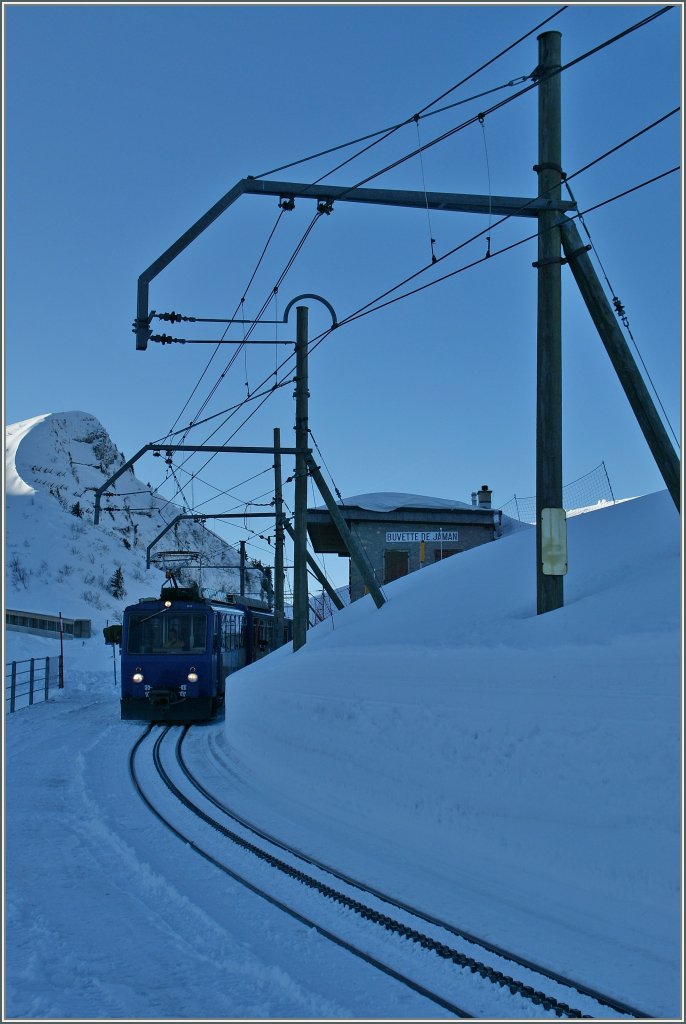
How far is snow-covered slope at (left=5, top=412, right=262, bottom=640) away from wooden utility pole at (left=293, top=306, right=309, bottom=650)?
3583 cm

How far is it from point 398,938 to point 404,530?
2264 cm

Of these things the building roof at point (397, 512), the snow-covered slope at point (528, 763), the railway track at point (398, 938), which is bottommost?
the railway track at point (398, 938)

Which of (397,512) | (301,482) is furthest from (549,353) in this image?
(397,512)

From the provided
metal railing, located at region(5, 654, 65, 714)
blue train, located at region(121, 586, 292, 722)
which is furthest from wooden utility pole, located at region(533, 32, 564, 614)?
metal railing, located at region(5, 654, 65, 714)

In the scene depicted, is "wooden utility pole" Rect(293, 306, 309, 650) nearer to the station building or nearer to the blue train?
the blue train

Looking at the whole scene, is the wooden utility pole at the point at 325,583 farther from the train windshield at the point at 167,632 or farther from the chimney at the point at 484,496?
the chimney at the point at 484,496

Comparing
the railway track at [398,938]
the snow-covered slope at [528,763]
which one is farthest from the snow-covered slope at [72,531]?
the railway track at [398,938]

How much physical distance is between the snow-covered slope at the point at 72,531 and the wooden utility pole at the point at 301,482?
35825mm

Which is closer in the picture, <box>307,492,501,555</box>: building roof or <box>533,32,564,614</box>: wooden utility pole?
<box>533,32,564,614</box>: wooden utility pole

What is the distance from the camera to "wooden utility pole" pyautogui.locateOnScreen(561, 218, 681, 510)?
7.75 m

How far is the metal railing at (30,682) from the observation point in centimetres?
2350

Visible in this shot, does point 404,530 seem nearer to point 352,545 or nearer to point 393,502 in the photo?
point 393,502

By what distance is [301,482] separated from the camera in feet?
55.8

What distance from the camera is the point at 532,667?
7.33 meters
